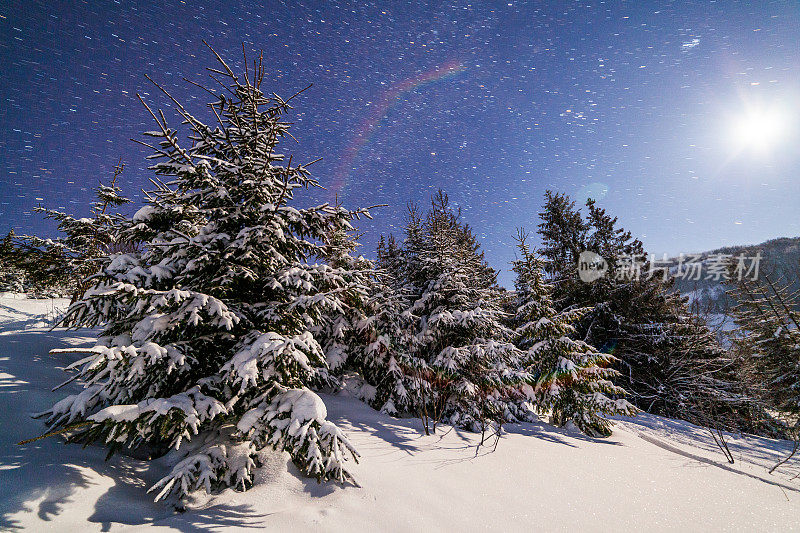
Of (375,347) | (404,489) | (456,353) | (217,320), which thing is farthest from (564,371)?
(217,320)

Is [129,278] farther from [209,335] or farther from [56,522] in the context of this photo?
[56,522]

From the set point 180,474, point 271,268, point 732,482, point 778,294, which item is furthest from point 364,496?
point 778,294

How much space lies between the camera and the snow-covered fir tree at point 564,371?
8.91m

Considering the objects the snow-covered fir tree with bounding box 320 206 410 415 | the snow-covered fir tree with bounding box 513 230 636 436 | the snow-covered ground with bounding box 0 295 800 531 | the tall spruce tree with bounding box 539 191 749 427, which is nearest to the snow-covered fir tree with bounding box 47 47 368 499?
the snow-covered ground with bounding box 0 295 800 531

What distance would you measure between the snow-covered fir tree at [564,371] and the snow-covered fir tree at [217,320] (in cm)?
778

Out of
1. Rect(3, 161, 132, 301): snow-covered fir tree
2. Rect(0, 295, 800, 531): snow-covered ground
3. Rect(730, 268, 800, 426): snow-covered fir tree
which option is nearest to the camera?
Rect(0, 295, 800, 531): snow-covered ground

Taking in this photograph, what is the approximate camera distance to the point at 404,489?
4012 mm

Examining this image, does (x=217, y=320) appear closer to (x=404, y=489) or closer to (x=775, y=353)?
(x=404, y=489)

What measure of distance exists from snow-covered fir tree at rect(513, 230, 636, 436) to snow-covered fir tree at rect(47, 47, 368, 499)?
25.5 feet

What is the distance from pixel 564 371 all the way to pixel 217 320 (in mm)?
9626

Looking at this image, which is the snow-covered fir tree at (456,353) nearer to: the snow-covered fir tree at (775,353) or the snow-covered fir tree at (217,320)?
the snow-covered fir tree at (217,320)

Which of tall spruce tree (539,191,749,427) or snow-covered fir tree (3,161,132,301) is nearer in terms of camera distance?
snow-covered fir tree (3,161,132,301)

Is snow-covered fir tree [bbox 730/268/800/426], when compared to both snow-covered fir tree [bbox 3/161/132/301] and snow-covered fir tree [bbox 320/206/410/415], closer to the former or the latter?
snow-covered fir tree [bbox 320/206/410/415]

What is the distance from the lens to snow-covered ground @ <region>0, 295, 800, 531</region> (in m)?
2.93
